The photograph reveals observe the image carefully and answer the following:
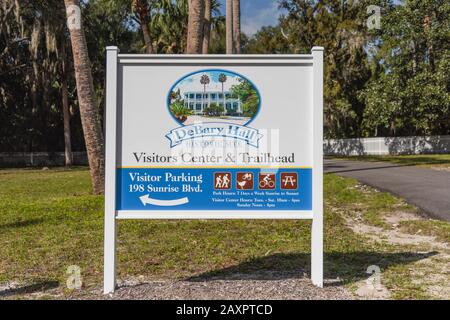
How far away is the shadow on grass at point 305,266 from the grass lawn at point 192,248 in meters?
0.01

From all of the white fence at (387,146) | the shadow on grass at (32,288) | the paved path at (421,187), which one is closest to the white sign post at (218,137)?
the shadow on grass at (32,288)

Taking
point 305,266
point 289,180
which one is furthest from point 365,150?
point 289,180

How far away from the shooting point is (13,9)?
2838cm

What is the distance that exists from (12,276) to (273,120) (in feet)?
11.1

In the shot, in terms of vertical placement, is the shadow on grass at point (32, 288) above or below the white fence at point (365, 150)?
below

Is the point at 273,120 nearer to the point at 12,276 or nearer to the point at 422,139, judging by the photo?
the point at 12,276

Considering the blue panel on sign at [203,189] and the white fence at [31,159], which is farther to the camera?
the white fence at [31,159]

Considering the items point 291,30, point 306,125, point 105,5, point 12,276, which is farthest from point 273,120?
point 291,30

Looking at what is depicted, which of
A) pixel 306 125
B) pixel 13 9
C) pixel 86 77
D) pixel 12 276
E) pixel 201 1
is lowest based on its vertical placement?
pixel 12 276

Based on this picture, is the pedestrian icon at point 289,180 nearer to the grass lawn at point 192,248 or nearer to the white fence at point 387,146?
the grass lawn at point 192,248

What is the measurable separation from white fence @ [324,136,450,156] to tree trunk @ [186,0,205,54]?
29477 mm

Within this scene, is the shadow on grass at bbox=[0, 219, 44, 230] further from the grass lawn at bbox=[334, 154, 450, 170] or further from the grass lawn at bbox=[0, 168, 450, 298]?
the grass lawn at bbox=[334, 154, 450, 170]

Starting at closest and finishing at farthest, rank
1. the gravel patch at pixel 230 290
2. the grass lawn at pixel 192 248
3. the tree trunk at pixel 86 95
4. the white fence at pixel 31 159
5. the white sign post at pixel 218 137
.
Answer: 1. the gravel patch at pixel 230 290
2. the white sign post at pixel 218 137
3. the grass lawn at pixel 192 248
4. the tree trunk at pixel 86 95
5. the white fence at pixel 31 159

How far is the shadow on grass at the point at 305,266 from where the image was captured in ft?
19.4
